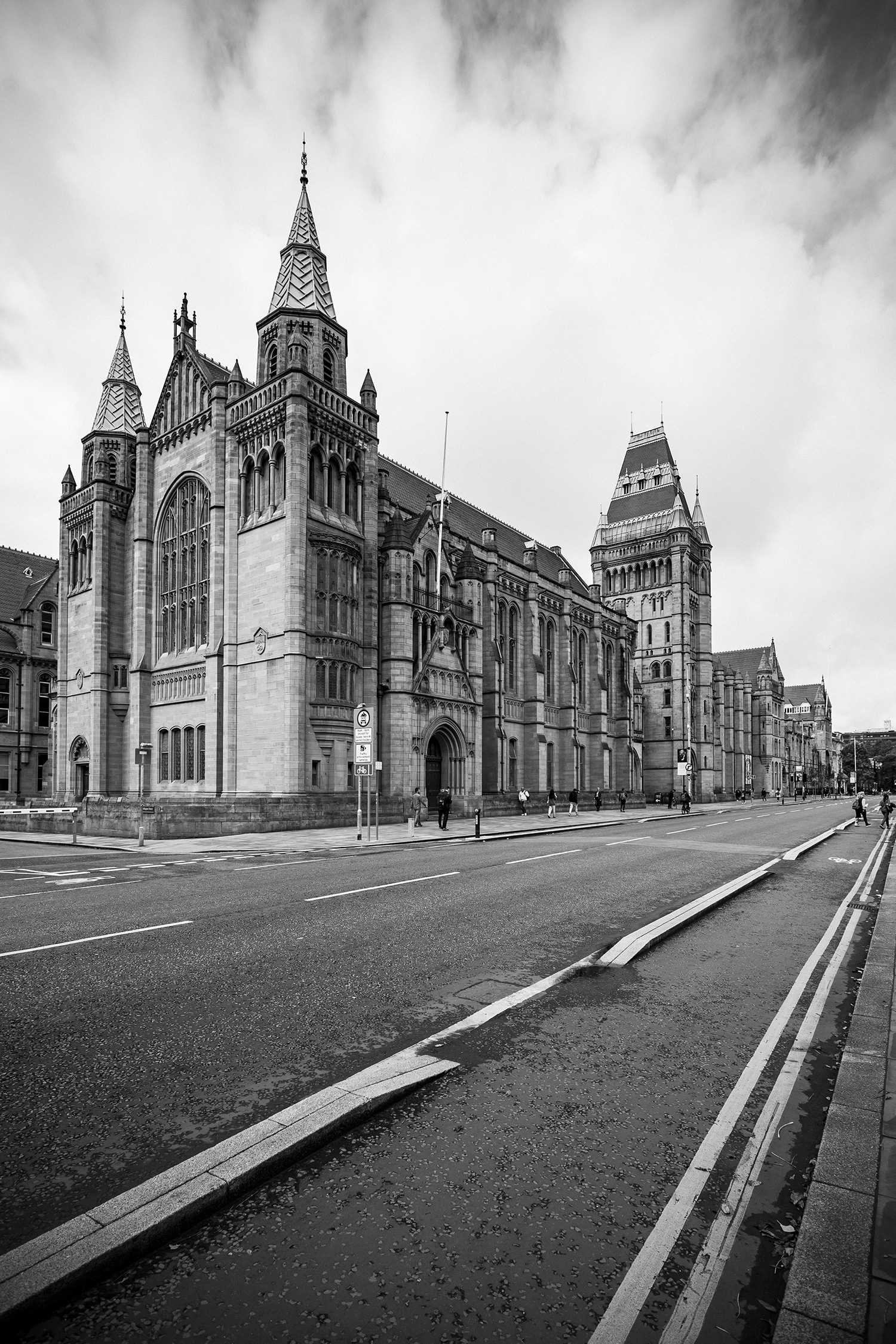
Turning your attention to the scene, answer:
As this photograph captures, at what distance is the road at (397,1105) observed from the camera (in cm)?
279

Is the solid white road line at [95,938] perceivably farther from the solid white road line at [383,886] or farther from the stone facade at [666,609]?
the stone facade at [666,609]

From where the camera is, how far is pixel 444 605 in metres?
40.1

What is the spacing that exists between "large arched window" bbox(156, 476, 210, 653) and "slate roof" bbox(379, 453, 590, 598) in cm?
995

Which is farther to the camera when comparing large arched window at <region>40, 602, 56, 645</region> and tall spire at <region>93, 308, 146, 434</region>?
large arched window at <region>40, 602, 56, 645</region>

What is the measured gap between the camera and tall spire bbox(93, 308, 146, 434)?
4441 cm

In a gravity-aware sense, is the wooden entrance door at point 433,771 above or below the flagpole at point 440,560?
below

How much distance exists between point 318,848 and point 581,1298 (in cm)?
1812

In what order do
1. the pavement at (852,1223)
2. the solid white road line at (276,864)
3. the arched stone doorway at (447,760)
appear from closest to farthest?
the pavement at (852,1223) → the solid white road line at (276,864) → the arched stone doorway at (447,760)

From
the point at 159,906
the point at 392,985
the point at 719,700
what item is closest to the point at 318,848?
the point at 159,906

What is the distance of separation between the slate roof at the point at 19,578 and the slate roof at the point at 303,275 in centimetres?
3015

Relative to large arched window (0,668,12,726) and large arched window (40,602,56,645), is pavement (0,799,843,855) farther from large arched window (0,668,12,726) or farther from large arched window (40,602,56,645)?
large arched window (40,602,56,645)

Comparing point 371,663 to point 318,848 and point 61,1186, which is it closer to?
point 318,848

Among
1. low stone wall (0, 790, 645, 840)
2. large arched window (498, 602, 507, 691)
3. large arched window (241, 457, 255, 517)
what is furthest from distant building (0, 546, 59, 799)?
large arched window (498, 602, 507, 691)

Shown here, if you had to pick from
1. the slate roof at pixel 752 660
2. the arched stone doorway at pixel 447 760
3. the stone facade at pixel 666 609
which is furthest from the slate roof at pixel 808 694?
the arched stone doorway at pixel 447 760
